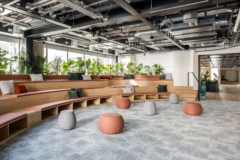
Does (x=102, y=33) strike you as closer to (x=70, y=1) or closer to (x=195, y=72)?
(x=70, y=1)

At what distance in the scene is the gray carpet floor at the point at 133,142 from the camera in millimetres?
2445

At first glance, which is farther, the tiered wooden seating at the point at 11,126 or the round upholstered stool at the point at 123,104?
the round upholstered stool at the point at 123,104

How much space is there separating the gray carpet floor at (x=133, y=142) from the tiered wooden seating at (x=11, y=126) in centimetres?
16

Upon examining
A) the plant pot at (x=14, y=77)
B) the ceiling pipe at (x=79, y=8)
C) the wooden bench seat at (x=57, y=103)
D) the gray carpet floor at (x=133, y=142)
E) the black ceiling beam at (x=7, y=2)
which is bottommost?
the gray carpet floor at (x=133, y=142)

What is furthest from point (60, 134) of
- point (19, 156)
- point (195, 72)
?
point (195, 72)

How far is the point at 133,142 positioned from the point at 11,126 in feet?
9.17

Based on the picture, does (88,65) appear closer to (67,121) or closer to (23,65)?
(23,65)

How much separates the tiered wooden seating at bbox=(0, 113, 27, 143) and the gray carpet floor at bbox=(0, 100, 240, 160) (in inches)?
6.4

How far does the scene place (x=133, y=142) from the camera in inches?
116

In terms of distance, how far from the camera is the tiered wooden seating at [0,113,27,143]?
2.99 metres

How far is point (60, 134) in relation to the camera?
336 cm

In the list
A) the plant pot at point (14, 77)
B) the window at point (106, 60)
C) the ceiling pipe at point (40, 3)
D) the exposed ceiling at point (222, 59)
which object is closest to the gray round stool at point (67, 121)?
the plant pot at point (14, 77)

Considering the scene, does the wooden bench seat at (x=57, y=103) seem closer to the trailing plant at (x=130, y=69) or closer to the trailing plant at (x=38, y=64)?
the trailing plant at (x=38, y=64)

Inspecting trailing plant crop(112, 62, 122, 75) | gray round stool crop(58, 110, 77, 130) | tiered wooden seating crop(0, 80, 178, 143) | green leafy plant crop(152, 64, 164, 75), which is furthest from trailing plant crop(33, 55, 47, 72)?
green leafy plant crop(152, 64, 164, 75)
